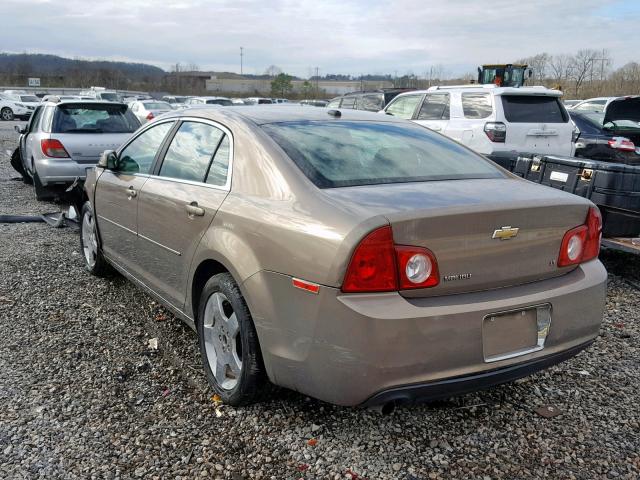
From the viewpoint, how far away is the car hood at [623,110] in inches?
448

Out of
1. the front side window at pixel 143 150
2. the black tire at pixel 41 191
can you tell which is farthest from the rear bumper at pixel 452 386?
the black tire at pixel 41 191

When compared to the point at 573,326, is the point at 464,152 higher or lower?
higher

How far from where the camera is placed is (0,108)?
108 ft

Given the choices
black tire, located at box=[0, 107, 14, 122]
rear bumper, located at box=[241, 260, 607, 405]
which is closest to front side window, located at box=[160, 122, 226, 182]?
rear bumper, located at box=[241, 260, 607, 405]

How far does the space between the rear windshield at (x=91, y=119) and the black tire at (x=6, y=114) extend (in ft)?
93.6

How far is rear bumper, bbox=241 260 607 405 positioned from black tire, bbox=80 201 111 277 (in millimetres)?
2826

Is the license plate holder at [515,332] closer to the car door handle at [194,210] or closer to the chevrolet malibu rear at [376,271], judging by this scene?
the chevrolet malibu rear at [376,271]

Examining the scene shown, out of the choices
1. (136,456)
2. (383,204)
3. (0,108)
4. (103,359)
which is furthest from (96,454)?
(0,108)

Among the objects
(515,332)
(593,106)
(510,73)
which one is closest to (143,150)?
(515,332)

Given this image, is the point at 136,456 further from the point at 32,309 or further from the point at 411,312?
the point at 32,309

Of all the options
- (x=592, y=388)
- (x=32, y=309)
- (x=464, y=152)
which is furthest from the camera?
(x=32, y=309)

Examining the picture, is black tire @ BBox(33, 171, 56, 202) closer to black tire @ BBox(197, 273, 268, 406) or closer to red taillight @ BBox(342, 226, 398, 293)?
black tire @ BBox(197, 273, 268, 406)

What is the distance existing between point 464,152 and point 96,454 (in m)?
2.66

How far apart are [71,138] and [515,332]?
761 centimetres
